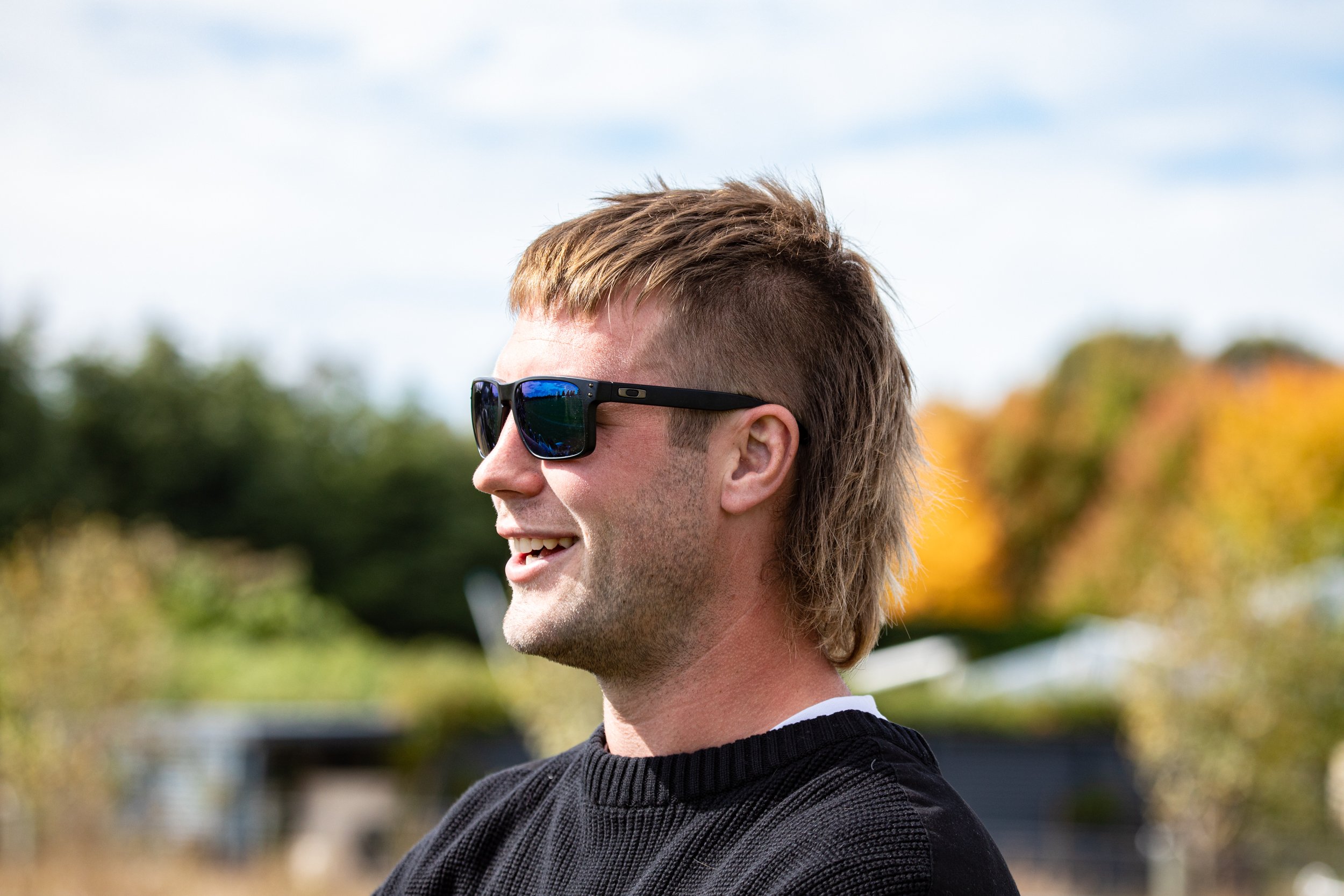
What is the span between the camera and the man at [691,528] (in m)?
1.74

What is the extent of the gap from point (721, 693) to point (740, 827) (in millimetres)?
203

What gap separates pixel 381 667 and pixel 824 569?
19253 mm

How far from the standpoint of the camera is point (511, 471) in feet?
6.21

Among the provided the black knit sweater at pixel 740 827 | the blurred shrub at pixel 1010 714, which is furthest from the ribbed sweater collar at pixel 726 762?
the blurred shrub at pixel 1010 714

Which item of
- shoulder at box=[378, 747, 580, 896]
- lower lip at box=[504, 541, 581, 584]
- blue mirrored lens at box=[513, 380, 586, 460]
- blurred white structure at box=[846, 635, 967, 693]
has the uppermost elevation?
blue mirrored lens at box=[513, 380, 586, 460]

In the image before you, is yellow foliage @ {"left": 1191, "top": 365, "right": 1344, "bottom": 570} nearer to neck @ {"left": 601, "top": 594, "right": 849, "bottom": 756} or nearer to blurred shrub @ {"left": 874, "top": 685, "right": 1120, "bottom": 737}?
blurred shrub @ {"left": 874, "top": 685, "right": 1120, "bottom": 737}

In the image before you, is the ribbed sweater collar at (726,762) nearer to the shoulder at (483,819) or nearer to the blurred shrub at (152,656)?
the shoulder at (483,819)

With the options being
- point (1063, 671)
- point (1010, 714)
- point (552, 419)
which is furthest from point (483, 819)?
point (1063, 671)

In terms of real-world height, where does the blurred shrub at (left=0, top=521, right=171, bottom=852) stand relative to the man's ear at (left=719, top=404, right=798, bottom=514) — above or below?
below

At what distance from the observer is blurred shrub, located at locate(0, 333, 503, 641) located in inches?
1020

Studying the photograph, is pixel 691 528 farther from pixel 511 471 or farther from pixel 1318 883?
pixel 1318 883

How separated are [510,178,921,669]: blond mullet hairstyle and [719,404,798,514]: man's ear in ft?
0.11

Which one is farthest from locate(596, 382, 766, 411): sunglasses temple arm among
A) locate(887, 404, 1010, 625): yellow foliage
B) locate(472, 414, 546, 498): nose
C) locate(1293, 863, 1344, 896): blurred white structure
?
locate(887, 404, 1010, 625): yellow foliage

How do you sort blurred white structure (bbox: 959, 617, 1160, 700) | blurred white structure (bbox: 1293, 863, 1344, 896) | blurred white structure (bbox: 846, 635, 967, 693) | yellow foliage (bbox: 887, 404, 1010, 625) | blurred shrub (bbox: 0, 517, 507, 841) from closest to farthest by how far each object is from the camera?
blurred white structure (bbox: 1293, 863, 1344, 896), blurred shrub (bbox: 0, 517, 507, 841), blurred white structure (bbox: 959, 617, 1160, 700), blurred white structure (bbox: 846, 635, 967, 693), yellow foliage (bbox: 887, 404, 1010, 625)
